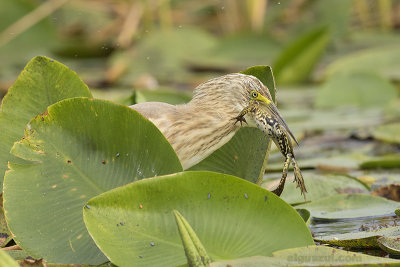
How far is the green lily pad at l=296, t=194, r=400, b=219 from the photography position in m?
2.35

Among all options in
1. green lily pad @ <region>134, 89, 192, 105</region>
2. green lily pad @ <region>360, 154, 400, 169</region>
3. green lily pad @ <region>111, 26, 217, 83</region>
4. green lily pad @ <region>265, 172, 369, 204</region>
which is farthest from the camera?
green lily pad @ <region>111, 26, 217, 83</region>

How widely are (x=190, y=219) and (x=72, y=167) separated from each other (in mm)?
349

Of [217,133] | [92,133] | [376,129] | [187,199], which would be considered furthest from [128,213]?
[376,129]

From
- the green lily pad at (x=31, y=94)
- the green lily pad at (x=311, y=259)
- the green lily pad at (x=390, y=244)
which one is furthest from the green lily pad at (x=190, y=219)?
the green lily pad at (x=31, y=94)

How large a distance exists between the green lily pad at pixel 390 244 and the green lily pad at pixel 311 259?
17cm

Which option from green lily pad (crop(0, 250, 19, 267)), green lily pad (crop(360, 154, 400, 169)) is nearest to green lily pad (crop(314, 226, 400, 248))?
green lily pad (crop(0, 250, 19, 267))

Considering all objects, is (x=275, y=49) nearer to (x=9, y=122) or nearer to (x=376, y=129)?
(x=376, y=129)

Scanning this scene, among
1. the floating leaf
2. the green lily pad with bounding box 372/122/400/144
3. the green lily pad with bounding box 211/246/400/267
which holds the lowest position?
the green lily pad with bounding box 372/122/400/144

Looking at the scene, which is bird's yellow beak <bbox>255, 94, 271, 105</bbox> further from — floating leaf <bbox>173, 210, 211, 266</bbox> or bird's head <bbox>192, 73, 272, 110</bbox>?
floating leaf <bbox>173, 210, 211, 266</bbox>

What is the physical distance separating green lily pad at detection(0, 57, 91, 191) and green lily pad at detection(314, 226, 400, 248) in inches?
32.3

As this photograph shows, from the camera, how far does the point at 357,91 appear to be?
4801 millimetres

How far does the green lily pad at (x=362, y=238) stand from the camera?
6.52 feet

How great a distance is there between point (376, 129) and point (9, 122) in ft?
6.97

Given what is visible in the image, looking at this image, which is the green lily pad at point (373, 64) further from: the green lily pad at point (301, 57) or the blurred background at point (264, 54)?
the green lily pad at point (301, 57)
